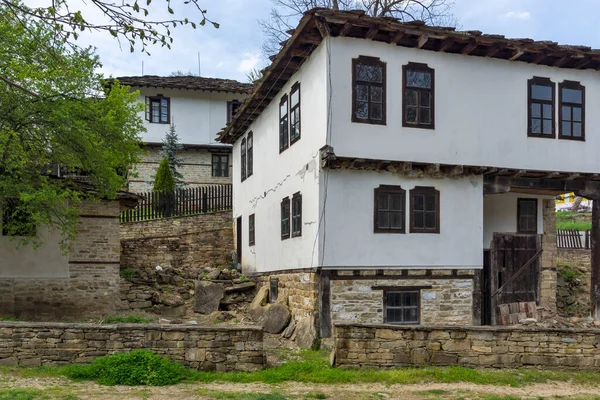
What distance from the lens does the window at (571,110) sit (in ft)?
46.3

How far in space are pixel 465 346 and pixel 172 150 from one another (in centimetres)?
1968

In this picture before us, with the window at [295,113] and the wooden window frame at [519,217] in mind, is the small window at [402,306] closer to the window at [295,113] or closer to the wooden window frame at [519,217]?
the window at [295,113]

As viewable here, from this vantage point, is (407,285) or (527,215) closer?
(407,285)

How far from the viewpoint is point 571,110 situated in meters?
14.2

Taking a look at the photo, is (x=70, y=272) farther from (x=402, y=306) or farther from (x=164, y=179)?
(x=164, y=179)

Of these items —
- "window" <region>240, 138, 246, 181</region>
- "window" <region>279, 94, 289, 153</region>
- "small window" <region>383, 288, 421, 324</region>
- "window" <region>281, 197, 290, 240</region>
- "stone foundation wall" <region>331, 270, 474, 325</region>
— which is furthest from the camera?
"window" <region>240, 138, 246, 181</region>

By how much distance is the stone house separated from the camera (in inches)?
577

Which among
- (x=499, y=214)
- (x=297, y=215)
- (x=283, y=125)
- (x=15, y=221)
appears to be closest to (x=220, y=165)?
(x=283, y=125)

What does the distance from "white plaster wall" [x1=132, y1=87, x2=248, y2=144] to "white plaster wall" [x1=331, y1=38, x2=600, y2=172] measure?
628 inches

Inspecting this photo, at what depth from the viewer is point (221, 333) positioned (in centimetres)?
928

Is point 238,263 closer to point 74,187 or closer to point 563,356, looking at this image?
point 74,187

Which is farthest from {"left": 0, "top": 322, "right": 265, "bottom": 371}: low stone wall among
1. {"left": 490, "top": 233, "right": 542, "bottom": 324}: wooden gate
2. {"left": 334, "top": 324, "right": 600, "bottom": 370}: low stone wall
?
{"left": 490, "top": 233, "right": 542, "bottom": 324}: wooden gate

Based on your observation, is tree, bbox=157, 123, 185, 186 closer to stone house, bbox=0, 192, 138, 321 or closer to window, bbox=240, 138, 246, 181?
window, bbox=240, 138, 246, 181

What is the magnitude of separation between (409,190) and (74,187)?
8.46 meters
